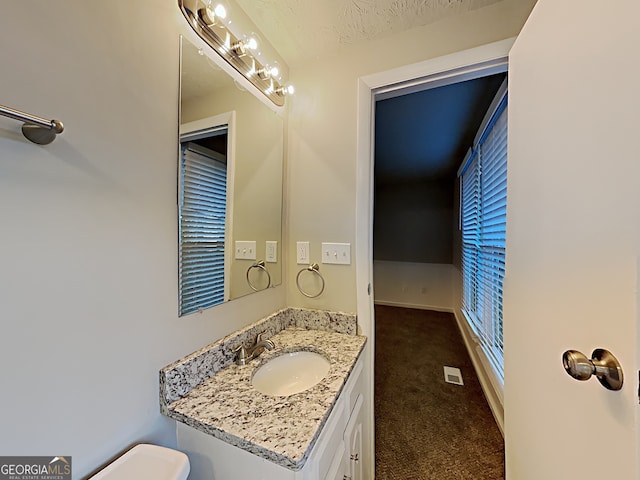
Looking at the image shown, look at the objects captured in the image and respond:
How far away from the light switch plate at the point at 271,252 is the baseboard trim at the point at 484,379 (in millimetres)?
1840

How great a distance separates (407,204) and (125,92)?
431 cm

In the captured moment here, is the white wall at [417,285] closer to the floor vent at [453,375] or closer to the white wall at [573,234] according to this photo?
the floor vent at [453,375]

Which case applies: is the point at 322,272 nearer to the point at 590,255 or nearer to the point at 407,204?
the point at 590,255

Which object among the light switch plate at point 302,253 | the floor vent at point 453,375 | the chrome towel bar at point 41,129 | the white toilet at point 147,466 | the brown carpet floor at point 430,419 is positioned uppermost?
the chrome towel bar at point 41,129

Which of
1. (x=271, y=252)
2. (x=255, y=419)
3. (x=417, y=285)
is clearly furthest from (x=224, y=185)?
(x=417, y=285)

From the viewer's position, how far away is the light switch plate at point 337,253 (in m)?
1.27

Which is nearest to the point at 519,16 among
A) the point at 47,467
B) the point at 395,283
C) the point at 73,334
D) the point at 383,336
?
the point at 73,334

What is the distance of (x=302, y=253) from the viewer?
1371 millimetres

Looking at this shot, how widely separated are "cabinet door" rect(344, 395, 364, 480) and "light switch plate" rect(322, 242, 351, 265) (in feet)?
2.16

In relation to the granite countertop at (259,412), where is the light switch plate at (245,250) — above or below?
above

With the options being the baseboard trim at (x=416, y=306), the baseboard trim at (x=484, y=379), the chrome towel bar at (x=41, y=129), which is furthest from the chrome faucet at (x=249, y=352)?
the baseboard trim at (x=416, y=306)

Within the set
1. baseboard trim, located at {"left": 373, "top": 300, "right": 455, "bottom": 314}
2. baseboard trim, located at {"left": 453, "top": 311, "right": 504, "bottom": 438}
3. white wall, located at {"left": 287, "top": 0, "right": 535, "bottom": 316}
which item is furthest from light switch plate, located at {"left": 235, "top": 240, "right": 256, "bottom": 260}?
baseboard trim, located at {"left": 373, "top": 300, "right": 455, "bottom": 314}

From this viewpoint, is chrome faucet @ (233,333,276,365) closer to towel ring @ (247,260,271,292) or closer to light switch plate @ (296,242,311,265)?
towel ring @ (247,260,271,292)

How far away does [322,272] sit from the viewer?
1329 millimetres
